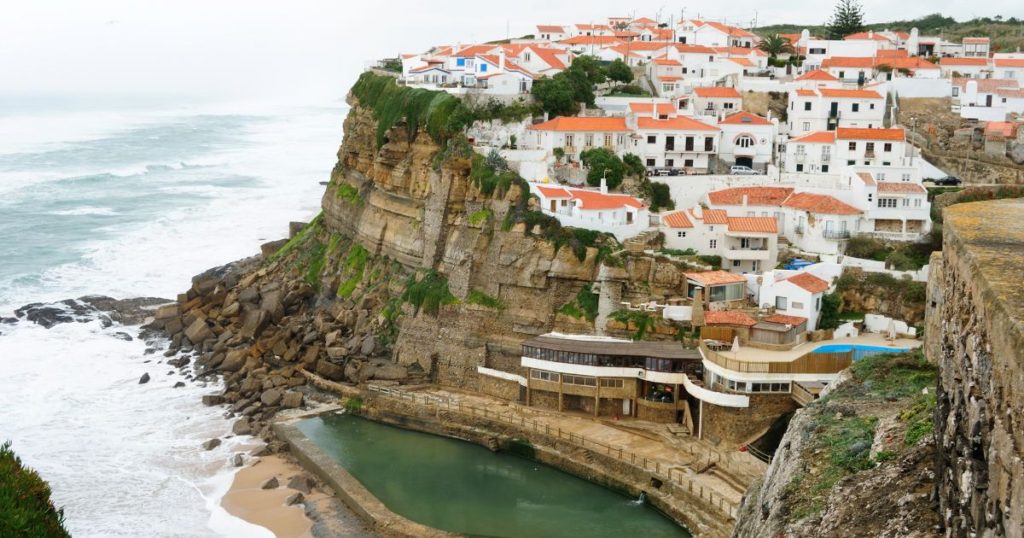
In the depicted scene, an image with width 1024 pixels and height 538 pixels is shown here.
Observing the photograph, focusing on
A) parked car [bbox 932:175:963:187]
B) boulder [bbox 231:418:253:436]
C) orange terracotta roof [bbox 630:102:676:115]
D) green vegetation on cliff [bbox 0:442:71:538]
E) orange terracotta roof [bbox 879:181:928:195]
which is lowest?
boulder [bbox 231:418:253:436]

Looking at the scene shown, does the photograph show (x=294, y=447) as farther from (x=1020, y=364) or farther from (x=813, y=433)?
(x=1020, y=364)

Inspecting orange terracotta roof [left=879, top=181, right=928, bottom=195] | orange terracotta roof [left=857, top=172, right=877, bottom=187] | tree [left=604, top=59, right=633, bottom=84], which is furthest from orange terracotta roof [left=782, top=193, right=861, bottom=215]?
tree [left=604, top=59, right=633, bottom=84]

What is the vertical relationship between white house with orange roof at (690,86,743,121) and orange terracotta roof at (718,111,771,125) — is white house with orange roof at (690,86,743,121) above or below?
above

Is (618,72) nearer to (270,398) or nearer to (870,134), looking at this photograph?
(870,134)

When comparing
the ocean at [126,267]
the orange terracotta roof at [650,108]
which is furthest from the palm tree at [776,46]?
the ocean at [126,267]

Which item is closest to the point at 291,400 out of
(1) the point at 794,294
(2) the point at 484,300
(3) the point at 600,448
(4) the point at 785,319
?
(2) the point at 484,300

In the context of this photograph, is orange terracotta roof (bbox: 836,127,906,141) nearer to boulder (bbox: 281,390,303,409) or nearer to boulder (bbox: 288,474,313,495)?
boulder (bbox: 281,390,303,409)
